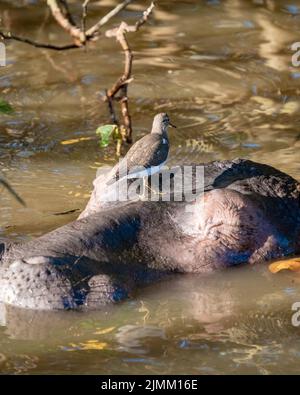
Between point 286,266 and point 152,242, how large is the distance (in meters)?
0.94

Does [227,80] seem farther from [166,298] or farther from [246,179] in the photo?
[166,298]

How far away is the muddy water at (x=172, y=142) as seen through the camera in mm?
6594

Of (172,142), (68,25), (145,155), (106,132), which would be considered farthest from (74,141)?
(145,155)

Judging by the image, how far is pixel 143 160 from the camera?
832 cm

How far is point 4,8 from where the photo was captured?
49.2 feet

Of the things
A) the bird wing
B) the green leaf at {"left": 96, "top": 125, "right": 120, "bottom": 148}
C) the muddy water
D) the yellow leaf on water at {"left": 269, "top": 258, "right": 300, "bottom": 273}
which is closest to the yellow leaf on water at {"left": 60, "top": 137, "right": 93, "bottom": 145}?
the muddy water

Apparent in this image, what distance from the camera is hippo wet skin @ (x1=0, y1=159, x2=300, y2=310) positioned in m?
6.83

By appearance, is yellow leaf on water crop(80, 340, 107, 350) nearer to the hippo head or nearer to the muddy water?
the muddy water

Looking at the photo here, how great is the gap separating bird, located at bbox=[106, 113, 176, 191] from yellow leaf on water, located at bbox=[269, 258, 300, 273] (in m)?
1.16

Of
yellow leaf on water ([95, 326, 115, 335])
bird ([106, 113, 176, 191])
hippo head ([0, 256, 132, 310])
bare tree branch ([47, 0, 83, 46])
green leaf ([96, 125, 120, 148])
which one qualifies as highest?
bare tree branch ([47, 0, 83, 46])

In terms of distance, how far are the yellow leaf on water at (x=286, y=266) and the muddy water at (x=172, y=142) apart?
0.06m

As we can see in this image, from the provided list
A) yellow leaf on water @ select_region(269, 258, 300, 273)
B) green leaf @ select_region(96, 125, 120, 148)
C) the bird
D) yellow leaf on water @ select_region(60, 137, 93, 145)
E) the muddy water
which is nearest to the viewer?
the muddy water

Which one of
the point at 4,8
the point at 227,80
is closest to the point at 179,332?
the point at 227,80

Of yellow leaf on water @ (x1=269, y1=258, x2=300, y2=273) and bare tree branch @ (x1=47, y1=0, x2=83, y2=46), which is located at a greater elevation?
bare tree branch @ (x1=47, y1=0, x2=83, y2=46)
